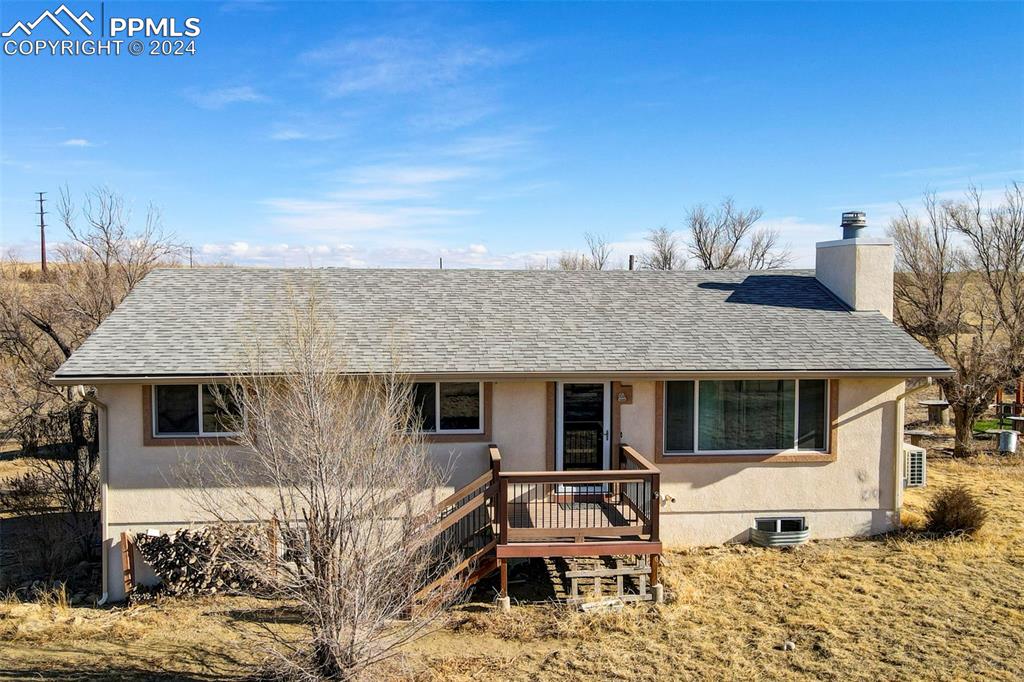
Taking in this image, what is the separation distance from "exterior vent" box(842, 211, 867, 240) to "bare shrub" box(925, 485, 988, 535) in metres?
4.91

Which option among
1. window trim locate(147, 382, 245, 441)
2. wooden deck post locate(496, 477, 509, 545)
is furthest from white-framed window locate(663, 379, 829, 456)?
window trim locate(147, 382, 245, 441)

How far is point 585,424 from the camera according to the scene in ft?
38.1

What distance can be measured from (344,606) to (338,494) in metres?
1.06

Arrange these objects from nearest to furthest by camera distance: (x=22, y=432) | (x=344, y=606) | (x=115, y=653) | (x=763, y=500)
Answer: (x=344, y=606)
(x=115, y=653)
(x=763, y=500)
(x=22, y=432)

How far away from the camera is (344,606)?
6895 mm

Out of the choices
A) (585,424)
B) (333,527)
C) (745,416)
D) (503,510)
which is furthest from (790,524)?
(333,527)

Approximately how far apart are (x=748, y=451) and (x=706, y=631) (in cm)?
375

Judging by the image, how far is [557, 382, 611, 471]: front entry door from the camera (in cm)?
1157

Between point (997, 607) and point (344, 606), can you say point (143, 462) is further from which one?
point (997, 607)

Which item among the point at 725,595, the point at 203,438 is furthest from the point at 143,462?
the point at 725,595

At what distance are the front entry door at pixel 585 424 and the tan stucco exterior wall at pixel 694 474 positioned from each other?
337mm

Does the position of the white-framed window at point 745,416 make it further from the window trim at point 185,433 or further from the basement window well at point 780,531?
the window trim at point 185,433

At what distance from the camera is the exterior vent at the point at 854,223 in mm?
13648

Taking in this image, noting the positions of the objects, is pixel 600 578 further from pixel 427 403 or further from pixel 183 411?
pixel 183 411
